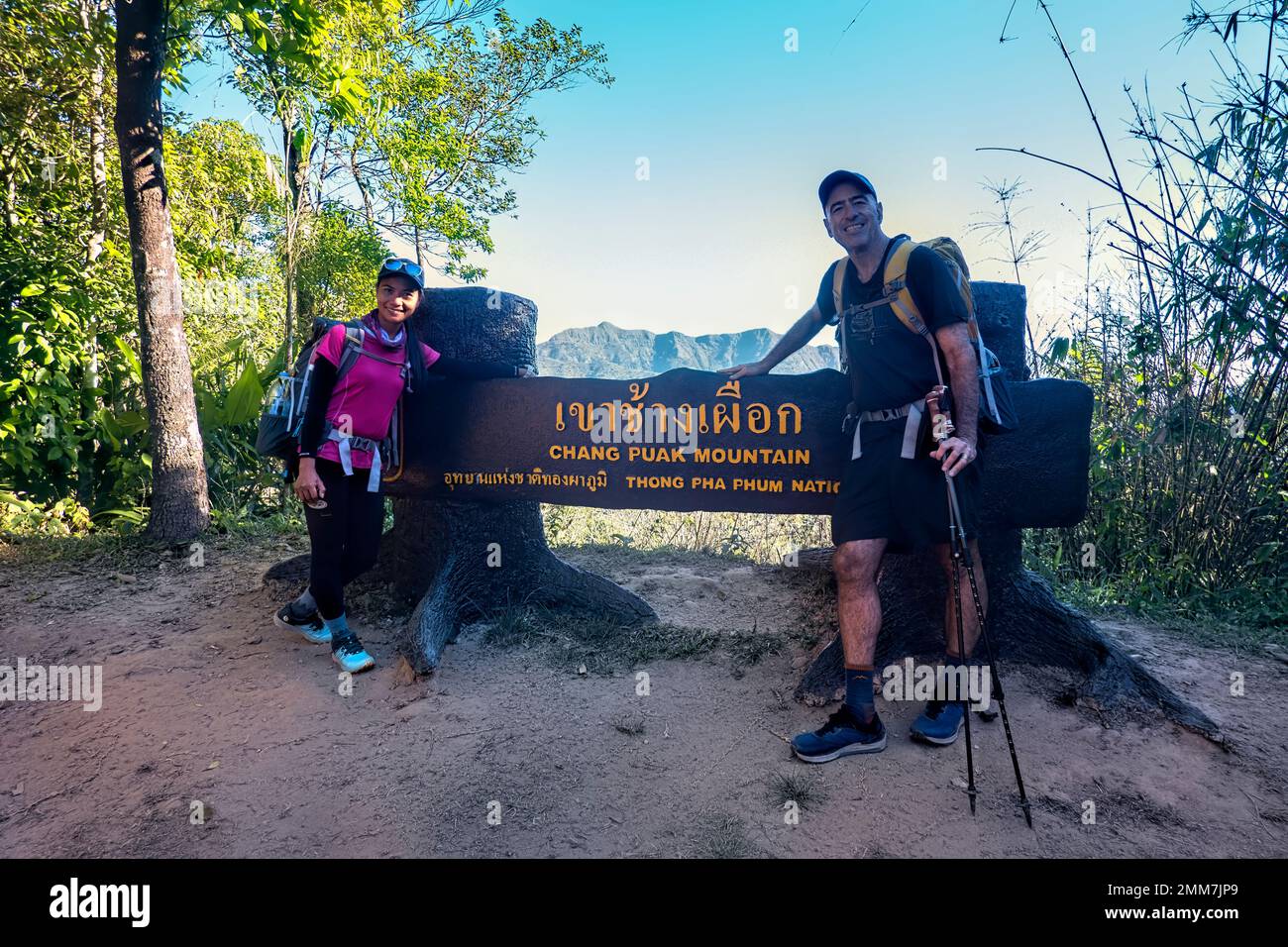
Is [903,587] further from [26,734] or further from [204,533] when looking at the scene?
[204,533]

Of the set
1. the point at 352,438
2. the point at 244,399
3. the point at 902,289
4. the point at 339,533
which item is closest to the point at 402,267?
the point at 352,438

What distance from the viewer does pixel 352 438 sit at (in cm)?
346

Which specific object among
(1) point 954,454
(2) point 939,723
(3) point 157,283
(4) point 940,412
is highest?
(3) point 157,283

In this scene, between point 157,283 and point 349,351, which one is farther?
point 157,283

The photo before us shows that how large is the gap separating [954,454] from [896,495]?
1.09ft

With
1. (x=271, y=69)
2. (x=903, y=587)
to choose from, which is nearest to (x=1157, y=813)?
(x=903, y=587)

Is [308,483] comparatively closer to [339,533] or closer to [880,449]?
[339,533]

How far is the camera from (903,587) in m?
3.54

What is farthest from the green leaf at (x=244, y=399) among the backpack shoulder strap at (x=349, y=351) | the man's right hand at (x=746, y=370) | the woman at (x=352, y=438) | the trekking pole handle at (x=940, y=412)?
the trekking pole handle at (x=940, y=412)

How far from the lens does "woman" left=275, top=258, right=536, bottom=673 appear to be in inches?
133

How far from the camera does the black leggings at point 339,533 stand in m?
3.47

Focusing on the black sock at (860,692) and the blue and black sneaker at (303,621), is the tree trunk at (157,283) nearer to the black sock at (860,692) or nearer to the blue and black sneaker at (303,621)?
the blue and black sneaker at (303,621)

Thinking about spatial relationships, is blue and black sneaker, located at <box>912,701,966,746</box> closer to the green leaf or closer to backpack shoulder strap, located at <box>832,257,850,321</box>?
backpack shoulder strap, located at <box>832,257,850,321</box>

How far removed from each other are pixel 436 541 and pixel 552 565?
0.72 metres
